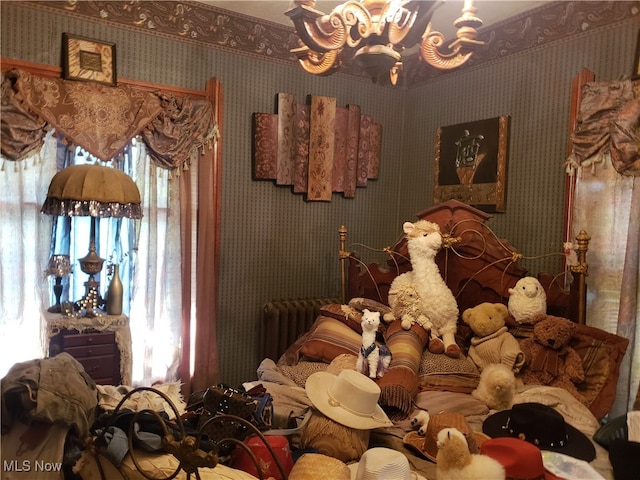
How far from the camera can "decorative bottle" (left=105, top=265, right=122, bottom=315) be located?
3.17m

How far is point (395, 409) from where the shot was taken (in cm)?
241

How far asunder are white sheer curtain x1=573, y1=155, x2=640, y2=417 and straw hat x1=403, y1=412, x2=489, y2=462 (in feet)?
4.32

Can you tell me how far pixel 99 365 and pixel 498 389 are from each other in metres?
2.23

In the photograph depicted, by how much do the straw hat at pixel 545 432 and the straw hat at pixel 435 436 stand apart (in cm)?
14

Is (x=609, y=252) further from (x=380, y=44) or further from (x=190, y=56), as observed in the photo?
(x=190, y=56)

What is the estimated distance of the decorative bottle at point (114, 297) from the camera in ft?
10.4

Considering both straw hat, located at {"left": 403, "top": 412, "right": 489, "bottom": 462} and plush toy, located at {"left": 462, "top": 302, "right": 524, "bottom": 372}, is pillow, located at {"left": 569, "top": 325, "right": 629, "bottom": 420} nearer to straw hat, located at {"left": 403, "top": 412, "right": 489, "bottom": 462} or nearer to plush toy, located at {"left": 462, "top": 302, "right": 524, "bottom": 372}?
plush toy, located at {"left": 462, "top": 302, "right": 524, "bottom": 372}

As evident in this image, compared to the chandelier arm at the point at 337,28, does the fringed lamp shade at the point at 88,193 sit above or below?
below

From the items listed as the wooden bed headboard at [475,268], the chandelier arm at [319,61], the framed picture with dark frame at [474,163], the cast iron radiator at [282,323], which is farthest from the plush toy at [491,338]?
the chandelier arm at [319,61]

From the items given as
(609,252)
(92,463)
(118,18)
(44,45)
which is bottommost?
(92,463)

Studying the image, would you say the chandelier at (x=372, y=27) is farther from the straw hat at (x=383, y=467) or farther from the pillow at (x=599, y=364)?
the pillow at (x=599, y=364)

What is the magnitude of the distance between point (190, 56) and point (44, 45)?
92 centimetres

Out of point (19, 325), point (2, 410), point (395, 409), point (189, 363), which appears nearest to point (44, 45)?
point (19, 325)

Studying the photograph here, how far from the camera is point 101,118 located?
10.8 feet
